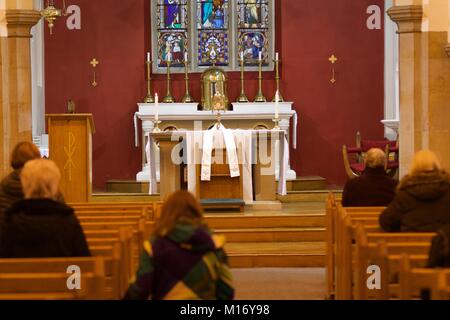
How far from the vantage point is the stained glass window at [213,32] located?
15000 mm

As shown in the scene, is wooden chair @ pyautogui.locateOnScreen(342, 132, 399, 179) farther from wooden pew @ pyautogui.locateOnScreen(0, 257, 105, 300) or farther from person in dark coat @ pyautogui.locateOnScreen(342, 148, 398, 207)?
wooden pew @ pyautogui.locateOnScreen(0, 257, 105, 300)

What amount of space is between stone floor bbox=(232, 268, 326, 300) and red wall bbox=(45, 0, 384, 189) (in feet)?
20.1

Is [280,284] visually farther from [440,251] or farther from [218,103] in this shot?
[218,103]

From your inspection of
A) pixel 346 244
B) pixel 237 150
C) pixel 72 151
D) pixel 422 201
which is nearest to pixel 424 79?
pixel 237 150

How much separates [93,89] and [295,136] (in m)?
3.12

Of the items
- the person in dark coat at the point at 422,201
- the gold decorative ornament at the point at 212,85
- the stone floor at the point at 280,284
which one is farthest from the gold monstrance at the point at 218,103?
the person in dark coat at the point at 422,201

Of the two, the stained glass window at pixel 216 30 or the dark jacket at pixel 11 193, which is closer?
the dark jacket at pixel 11 193

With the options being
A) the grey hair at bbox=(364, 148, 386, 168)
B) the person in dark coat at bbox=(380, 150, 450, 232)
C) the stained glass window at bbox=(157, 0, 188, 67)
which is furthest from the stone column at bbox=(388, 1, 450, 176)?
the stained glass window at bbox=(157, 0, 188, 67)

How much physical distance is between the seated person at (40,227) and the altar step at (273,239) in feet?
14.2

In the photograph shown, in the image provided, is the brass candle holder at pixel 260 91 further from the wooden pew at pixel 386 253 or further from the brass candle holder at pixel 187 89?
the wooden pew at pixel 386 253

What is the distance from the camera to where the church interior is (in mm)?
4293

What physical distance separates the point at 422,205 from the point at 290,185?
760 cm

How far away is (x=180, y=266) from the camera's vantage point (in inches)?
157

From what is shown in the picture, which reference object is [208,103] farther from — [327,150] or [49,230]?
[49,230]
